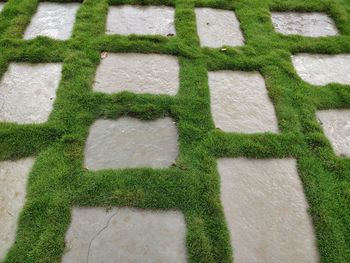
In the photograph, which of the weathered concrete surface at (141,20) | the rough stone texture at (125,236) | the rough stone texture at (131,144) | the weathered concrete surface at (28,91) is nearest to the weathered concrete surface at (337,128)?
the rough stone texture at (131,144)

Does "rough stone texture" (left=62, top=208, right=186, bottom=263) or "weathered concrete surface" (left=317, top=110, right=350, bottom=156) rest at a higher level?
"weathered concrete surface" (left=317, top=110, right=350, bottom=156)

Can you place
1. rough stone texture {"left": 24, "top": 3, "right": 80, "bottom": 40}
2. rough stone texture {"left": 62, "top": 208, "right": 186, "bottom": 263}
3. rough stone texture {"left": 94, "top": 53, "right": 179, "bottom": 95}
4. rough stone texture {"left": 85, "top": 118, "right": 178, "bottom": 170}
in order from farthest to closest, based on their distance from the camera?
1. rough stone texture {"left": 24, "top": 3, "right": 80, "bottom": 40}
2. rough stone texture {"left": 94, "top": 53, "right": 179, "bottom": 95}
3. rough stone texture {"left": 85, "top": 118, "right": 178, "bottom": 170}
4. rough stone texture {"left": 62, "top": 208, "right": 186, "bottom": 263}

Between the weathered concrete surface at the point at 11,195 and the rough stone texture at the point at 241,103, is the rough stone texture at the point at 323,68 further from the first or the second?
the weathered concrete surface at the point at 11,195

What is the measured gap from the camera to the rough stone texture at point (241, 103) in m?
3.27

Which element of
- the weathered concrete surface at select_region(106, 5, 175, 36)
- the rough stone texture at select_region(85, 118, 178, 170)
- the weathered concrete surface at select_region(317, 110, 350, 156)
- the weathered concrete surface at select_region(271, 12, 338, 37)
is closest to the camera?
the rough stone texture at select_region(85, 118, 178, 170)

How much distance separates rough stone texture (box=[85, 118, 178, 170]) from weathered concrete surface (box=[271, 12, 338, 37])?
7.06 ft

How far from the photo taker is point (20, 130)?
3.03m

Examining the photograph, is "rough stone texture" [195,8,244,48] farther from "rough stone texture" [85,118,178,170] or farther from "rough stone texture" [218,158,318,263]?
"rough stone texture" [218,158,318,263]

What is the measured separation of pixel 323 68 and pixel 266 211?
1998mm

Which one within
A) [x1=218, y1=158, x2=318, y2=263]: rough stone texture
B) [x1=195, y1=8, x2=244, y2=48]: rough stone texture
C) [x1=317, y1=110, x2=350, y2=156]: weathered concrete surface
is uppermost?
[x1=195, y1=8, x2=244, y2=48]: rough stone texture

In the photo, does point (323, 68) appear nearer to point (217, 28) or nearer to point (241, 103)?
point (241, 103)

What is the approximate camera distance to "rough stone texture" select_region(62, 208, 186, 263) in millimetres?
2402

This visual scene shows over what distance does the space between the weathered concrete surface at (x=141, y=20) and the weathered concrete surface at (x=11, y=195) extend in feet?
6.43

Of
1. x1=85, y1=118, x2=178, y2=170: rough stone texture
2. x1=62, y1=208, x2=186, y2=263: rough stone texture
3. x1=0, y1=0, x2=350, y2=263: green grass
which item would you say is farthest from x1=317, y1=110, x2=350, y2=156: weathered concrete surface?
x1=62, y1=208, x2=186, y2=263: rough stone texture
